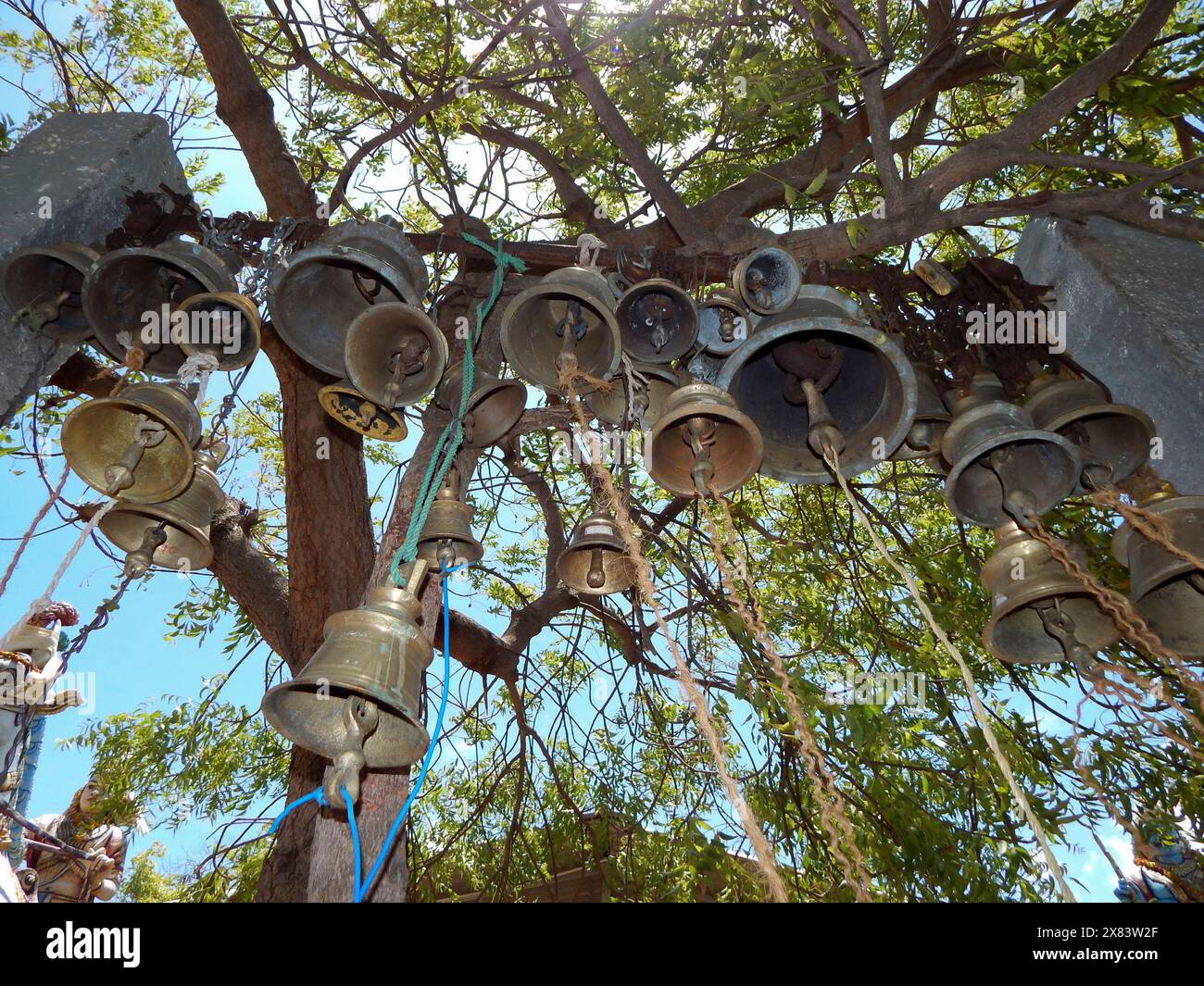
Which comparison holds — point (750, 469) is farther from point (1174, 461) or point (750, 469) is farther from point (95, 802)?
point (95, 802)

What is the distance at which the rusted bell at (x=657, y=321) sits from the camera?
2.85 meters

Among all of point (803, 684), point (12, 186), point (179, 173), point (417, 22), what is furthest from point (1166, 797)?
point (417, 22)

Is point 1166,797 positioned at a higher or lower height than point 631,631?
lower

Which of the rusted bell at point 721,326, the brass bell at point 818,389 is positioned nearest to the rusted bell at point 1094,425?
the brass bell at point 818,389

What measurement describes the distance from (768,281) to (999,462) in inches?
37.6

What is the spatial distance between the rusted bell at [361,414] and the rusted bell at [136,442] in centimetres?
41

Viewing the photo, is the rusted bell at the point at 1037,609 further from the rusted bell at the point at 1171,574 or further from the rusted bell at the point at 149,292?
the rusted bell at the point at 149,292

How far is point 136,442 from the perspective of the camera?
244 cm

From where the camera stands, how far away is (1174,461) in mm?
2855

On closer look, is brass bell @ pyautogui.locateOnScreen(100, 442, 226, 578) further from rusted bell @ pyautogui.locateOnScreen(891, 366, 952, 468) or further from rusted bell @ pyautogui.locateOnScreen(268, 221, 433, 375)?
rusted bell @ pyautogui.locateOnScreen(891, 366, 952, 468)

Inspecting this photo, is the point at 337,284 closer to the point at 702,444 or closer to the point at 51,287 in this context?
the point at 51,287

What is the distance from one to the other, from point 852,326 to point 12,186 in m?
2.98

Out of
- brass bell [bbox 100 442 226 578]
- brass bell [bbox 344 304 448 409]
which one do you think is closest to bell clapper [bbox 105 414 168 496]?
brass bell [bbox 100 442 226 578]

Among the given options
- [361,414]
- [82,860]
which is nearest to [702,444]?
[361,414]
